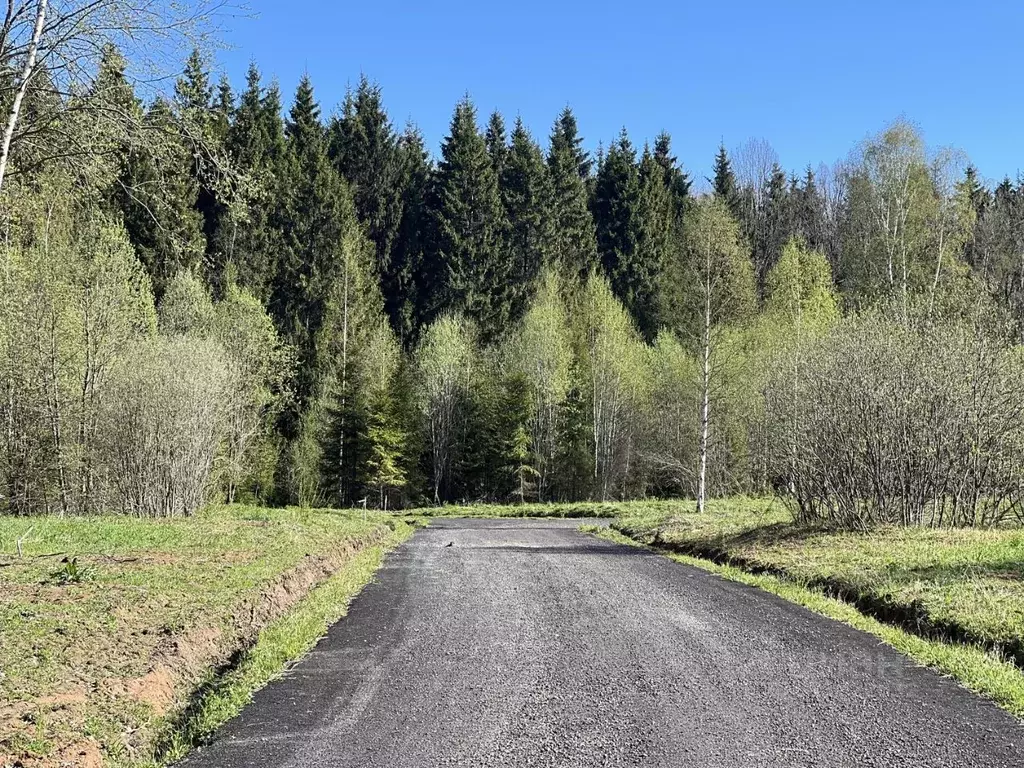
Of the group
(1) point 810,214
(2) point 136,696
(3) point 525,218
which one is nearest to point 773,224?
(1) point 810,214

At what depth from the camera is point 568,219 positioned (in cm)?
5884

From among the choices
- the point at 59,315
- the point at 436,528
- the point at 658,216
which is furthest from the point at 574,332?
the point at 59,315

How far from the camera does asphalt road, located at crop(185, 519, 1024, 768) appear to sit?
4.63 m

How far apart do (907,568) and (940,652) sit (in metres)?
3.96

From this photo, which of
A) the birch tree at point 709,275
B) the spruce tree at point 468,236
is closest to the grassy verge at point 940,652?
the birch tree at point 709,275

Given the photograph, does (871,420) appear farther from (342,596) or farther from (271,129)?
(271,129)

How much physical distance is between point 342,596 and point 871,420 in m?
10.1

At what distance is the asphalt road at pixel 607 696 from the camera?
4.63m

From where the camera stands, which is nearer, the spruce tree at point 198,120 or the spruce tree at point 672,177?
the spruce tree at point 198,120

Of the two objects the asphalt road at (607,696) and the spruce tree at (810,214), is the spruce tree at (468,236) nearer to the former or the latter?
the spruce tree at (810,214)

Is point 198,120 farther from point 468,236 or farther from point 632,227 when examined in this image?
point 632,227

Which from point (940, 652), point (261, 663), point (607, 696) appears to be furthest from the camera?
point (940, 652)

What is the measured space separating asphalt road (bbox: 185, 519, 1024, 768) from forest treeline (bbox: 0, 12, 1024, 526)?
16.1ft

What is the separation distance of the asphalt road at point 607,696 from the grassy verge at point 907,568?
3.40ft
